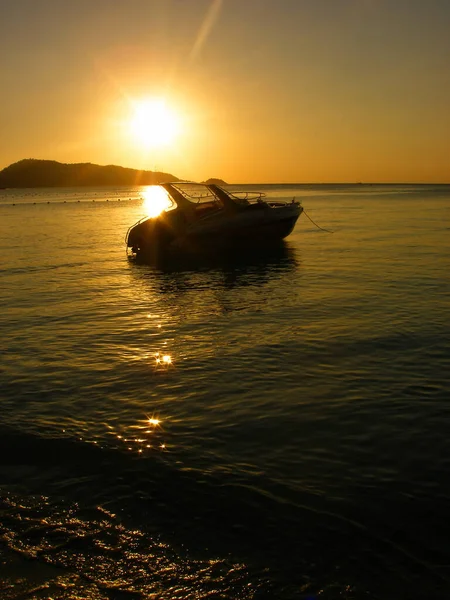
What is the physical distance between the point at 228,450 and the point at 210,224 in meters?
27.9

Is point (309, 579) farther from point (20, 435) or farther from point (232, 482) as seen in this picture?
point (20, 435)

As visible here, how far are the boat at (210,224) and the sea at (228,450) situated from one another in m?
15.8

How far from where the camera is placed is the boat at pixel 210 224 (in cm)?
3588

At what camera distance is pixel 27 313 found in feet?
65.6

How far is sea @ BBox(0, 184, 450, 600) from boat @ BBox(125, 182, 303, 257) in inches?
621

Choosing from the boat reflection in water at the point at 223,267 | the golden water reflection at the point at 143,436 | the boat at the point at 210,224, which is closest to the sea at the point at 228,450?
the golden water reflection at the point at 143,436

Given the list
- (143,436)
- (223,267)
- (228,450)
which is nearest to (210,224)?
(223,267)

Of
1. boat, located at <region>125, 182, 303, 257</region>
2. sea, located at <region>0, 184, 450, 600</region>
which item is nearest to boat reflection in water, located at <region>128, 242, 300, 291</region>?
boat, located at <region>125, 182, 303, 257</region>

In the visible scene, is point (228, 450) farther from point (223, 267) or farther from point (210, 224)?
point (210, 224)

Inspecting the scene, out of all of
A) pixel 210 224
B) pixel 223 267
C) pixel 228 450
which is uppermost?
pixel 210 224

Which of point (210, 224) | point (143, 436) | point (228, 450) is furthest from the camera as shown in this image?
point (210, 224)

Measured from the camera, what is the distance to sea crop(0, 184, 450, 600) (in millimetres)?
6164

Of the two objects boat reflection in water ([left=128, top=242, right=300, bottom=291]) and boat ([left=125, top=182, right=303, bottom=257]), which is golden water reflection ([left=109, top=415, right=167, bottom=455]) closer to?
boat reflection in water ([left=128, top=242, right=300, bottom=291])

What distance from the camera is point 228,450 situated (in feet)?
29.4
